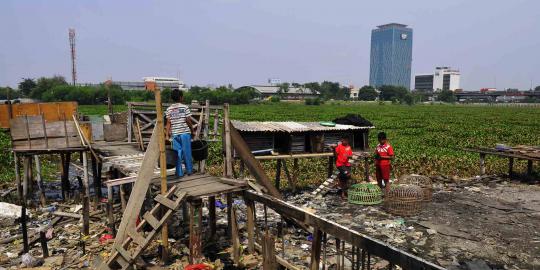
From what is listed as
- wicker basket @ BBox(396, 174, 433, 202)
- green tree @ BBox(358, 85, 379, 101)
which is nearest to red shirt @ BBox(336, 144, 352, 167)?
wicker basket @ BBox(396, 174, 433, 202)

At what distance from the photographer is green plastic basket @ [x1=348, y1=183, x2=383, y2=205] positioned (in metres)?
10.7

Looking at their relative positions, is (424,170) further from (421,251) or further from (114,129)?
(114,129)

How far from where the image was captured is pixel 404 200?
9.77m

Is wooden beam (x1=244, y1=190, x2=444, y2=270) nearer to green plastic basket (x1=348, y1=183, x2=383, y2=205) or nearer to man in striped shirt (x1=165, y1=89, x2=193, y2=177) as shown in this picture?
man in striped shirt (x1=165, y1=89, x2=193, y2=177)

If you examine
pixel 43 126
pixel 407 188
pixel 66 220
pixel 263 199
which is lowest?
pixel 66 220

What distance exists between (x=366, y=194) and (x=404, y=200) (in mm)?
1145

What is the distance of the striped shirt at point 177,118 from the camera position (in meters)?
7.06

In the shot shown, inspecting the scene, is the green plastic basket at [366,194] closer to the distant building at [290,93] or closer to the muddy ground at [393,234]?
the muddy ground at [393,234]

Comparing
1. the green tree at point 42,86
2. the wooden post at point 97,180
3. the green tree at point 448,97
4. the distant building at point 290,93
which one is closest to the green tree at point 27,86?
the green tree at point 42,86

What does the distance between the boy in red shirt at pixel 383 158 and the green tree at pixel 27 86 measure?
8688 centimetres

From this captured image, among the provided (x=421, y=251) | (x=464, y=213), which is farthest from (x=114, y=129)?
(x=464, y=213)

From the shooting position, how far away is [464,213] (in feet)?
33.2

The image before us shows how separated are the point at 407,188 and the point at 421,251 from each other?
2548mm

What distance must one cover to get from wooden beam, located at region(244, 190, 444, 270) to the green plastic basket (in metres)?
5.37
